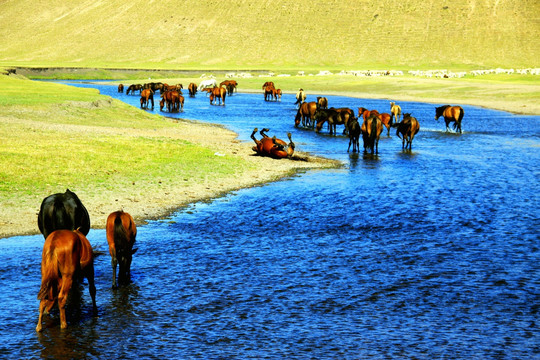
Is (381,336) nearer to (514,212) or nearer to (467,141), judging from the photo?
(514,212)

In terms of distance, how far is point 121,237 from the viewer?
32.0ft

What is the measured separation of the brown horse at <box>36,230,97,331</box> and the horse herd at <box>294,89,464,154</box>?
1816cm

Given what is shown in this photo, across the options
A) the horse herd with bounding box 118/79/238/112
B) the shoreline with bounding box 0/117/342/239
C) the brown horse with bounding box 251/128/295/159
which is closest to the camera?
the shoreline with bounding box 0/117/342/239

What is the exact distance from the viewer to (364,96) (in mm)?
68500

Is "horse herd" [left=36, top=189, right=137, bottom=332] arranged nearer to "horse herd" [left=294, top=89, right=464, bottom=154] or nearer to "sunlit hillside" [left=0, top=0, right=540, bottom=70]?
"horse herd" [left=294, top=89, right=464, bottom=154]

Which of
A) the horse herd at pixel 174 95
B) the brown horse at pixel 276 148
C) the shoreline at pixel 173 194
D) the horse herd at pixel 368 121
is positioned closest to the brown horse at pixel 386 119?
the horse herd at pixel 368 121

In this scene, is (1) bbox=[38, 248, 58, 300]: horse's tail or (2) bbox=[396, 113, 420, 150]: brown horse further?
(2) bbox=[396, 113, 420, 150]: brown horse

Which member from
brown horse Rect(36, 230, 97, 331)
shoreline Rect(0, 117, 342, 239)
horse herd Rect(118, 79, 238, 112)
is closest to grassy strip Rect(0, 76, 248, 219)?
shoreline Rect(0, 117, 342, 239)

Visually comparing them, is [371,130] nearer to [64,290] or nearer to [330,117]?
[330,117]

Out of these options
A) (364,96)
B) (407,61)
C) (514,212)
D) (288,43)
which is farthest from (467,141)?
(288,43)

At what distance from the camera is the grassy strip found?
17266 millimetres

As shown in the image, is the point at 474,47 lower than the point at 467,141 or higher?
higher

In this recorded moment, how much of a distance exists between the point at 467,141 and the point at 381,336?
964 inches

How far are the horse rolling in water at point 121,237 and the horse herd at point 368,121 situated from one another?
54.3ft
